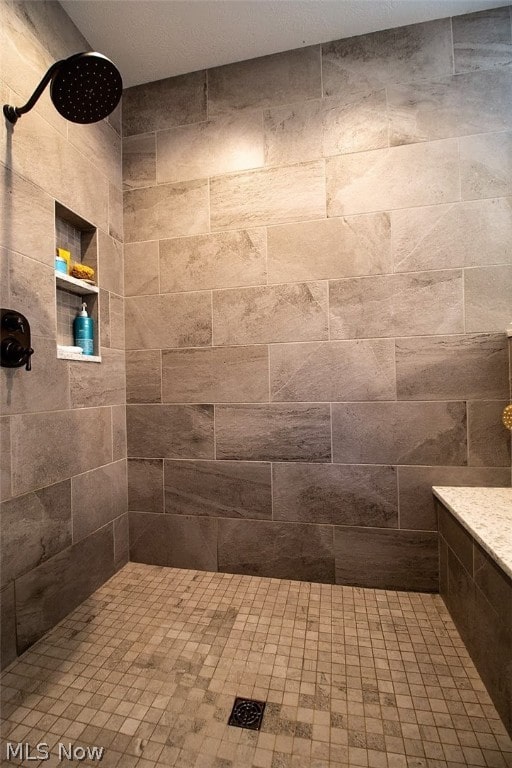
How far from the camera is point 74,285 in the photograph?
4.35 ft

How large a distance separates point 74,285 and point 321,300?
103 centimetres

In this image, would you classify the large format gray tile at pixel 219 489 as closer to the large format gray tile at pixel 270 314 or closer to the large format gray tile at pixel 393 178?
the large format gray tile at pixel 270 314

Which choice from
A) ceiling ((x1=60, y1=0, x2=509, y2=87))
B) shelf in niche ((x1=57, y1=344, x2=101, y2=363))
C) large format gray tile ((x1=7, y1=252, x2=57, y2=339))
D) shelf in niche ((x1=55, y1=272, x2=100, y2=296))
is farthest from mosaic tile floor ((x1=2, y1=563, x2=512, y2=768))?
ceiling ((x1=60, y1=0, x2=509, y2=87))

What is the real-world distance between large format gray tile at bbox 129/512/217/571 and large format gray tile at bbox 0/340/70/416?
71 centimetres

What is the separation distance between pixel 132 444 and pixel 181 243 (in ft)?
3.28

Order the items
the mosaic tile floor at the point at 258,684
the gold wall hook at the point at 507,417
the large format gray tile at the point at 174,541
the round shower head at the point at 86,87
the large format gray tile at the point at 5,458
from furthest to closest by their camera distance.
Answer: the large format gray tile at the point at 174,541, the gold wall hook at the point at 507,417, the large format gray tile at the point at 5,458, the round shower head at the point at 86,87, the mosaic tile floor at the point at 258,684

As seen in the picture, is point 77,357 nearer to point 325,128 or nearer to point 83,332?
point 83,332

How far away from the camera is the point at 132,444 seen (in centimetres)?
159

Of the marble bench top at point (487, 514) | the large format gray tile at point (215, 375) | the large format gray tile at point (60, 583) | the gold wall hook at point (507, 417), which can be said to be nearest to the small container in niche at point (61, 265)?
the large format gray tile at point (215, 375)

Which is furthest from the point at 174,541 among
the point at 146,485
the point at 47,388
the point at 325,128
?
the point at 325,128

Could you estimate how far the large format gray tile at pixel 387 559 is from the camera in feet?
4.33

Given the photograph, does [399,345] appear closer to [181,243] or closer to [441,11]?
[181,243]

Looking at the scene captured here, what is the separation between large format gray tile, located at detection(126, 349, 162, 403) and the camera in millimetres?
1564

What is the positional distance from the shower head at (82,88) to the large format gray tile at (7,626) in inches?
58.5
